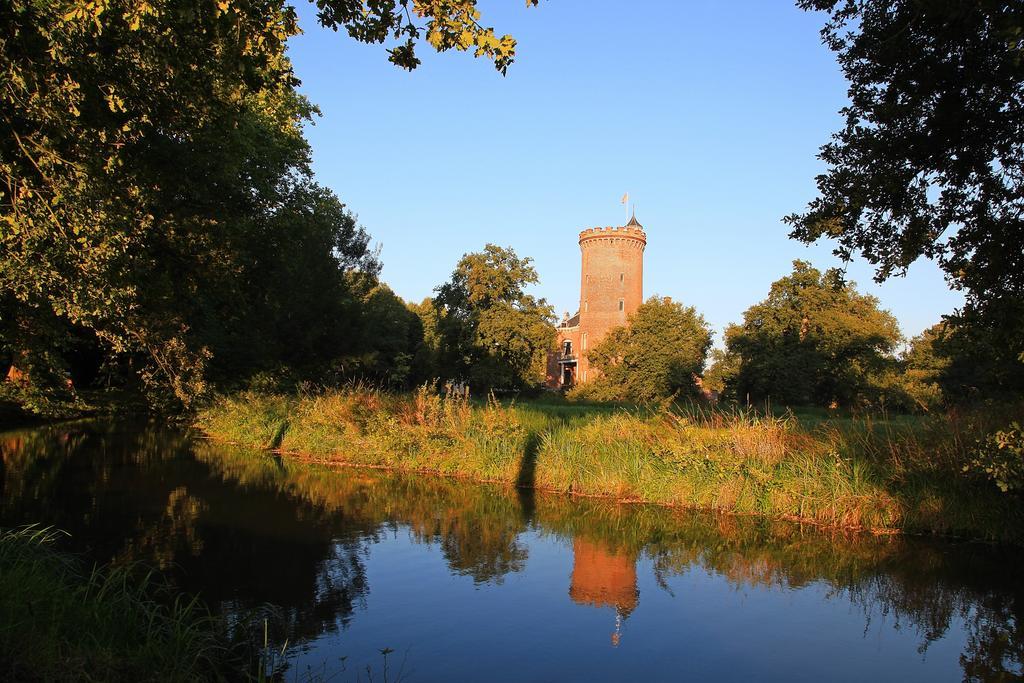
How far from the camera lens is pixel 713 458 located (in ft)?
47.0

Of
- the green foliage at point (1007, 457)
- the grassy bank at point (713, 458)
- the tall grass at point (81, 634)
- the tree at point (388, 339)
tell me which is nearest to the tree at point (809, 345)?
the tree at point (388, 339)

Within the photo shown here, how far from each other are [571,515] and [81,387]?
2604 centimetres

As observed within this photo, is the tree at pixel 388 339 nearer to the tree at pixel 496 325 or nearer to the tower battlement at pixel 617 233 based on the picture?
the tree at pixel 496 325

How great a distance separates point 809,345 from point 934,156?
36062 millimetres

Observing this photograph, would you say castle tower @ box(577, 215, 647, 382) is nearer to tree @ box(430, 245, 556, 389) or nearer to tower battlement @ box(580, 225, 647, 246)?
tower battlement @ box(580, 225, 647, 246)

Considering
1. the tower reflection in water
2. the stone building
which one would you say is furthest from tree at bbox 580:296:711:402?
the tower reflection in water

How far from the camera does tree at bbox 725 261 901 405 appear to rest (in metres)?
41.7

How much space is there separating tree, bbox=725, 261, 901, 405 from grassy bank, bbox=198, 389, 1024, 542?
26399 millimetres

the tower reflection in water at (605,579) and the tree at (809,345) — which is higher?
the tree at (809,345)

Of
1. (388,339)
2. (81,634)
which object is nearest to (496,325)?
(388,339)

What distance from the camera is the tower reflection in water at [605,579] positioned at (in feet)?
29.3

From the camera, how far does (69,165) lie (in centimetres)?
977

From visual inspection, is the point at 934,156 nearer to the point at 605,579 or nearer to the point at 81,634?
the point at 605,579

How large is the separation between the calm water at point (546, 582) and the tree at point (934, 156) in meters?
3.33
